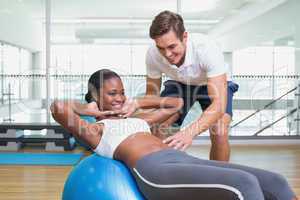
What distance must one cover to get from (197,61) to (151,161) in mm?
590

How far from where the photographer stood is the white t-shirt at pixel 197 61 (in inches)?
65.7

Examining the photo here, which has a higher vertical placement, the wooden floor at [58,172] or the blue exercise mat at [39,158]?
the blue exercise mat at [39,158]

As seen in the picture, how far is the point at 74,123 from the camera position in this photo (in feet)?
4.56

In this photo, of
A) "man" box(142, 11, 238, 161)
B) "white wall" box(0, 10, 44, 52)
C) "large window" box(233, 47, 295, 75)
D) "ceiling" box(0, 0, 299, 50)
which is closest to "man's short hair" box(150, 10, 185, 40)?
"man" box(142, 11, 238, 161)

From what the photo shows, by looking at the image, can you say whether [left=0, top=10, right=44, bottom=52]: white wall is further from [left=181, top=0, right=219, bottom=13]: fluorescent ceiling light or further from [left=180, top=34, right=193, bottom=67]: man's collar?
[left=180, top=34, right=193, bottom=67]: man's collar

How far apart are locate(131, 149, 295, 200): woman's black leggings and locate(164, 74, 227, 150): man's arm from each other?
0.26 ft

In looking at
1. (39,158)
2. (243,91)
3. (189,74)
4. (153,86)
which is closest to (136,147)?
(189,74)

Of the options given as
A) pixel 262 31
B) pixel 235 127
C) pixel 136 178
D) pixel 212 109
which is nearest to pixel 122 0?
pixel 262 31

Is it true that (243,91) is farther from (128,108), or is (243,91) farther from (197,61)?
(128,108)

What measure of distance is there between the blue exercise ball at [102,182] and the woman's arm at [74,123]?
82mm

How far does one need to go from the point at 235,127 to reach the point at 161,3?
5.67 feet

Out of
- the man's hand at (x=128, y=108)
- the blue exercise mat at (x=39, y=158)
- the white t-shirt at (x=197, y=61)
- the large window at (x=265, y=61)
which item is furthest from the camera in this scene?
the large window at (x=265, y=61)

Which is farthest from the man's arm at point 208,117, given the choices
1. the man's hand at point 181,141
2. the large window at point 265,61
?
the large window at point 265,61

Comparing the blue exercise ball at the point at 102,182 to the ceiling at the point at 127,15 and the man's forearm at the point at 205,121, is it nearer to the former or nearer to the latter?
the man's forearm at the point at 205,121
